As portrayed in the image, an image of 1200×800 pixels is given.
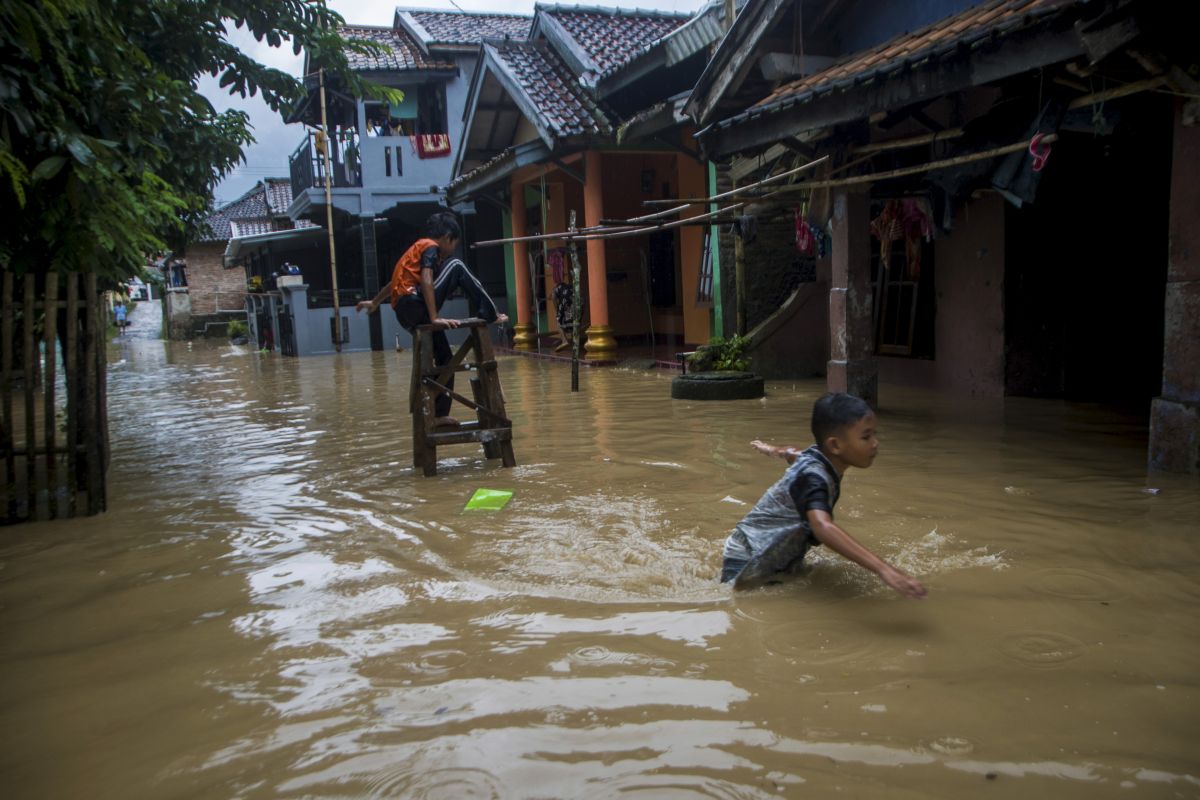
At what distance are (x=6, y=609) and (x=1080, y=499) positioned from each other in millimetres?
5164

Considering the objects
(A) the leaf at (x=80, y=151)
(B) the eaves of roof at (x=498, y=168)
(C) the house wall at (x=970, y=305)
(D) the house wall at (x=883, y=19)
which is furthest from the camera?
(B) the eaves of roof at (x=498, y=168)

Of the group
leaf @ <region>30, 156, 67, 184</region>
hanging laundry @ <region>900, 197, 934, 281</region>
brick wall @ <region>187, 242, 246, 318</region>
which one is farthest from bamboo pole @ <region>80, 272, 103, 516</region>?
brick wall @ <region>187, 242, 246, 318</region>

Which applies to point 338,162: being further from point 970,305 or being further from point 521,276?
point 970,305

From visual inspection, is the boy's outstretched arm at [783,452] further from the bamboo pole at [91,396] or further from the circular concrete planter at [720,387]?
the circular concrete planter at [720,387]

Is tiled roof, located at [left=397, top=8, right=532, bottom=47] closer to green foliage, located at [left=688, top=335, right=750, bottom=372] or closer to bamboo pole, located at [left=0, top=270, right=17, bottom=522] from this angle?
green foliage, located at [left=688, top=335, right=750, bottom=372]

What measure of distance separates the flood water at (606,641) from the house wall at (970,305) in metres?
2.70

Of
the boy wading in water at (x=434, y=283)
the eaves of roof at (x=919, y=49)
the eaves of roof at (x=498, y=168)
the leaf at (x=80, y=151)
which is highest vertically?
the eaves of roof at (x=498, y=168)

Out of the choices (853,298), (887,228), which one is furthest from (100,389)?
(887,228)

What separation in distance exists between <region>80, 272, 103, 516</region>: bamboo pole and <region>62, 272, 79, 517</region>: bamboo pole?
0.06 m

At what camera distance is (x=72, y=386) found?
18.1 feet

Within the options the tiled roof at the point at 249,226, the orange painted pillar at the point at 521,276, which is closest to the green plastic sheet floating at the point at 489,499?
the orange painted pillar at the point at 521,276

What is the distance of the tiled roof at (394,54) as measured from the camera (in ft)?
75.8

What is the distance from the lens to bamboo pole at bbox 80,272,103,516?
17.8 feet

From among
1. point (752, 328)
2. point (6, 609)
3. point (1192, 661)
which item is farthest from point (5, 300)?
point (752, 328)
